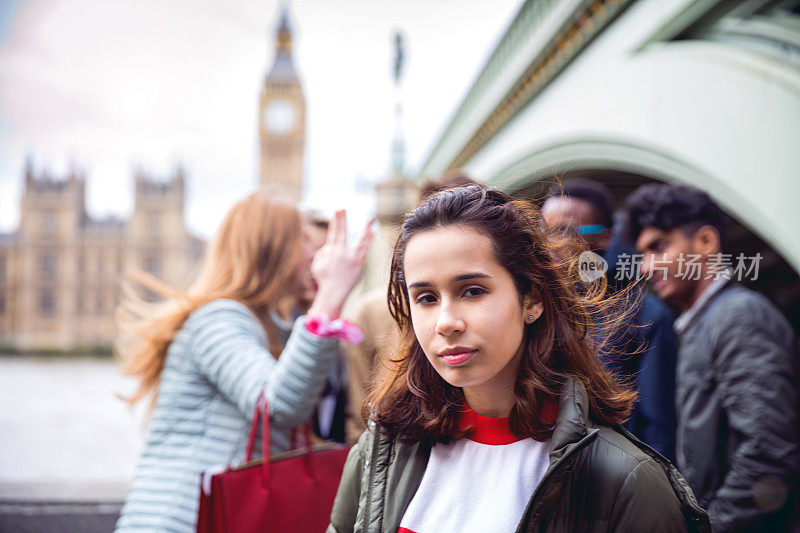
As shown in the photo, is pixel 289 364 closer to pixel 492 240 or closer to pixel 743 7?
pixel 492 240

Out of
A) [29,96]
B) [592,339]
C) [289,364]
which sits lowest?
[289,364]

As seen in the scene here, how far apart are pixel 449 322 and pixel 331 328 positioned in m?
0.80

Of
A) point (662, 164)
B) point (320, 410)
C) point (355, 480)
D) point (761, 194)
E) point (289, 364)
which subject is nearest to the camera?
point (355, 480)

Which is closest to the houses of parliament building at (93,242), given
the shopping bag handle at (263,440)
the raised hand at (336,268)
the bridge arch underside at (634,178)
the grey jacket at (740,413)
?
the bridge arch underside at (634,178)

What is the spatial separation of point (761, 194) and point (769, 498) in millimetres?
1017

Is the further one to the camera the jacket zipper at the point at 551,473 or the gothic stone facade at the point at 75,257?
the gothic stone facade at the point at 75,257

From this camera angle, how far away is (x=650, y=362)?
6.59 ft

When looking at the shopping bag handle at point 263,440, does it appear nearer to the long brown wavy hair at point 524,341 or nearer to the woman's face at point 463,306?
the long brown wavy hair at point 524,341

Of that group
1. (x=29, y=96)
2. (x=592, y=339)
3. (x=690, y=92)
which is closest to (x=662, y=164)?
(x=690, y=92)

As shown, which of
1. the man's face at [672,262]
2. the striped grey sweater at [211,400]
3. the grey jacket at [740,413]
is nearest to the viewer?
the striped grey sweater at [211,400]

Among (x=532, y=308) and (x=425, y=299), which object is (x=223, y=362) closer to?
(x=425, y=299)

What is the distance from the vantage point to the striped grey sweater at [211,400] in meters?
1.82

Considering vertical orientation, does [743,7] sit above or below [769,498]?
above

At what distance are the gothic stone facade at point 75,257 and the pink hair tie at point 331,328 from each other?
212 inches
